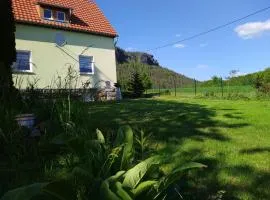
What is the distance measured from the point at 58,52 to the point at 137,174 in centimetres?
1970

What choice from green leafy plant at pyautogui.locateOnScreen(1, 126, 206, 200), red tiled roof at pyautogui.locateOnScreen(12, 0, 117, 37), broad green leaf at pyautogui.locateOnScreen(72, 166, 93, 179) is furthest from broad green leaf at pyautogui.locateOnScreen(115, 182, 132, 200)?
red tiled roof at pyautogui.locateOnScreen(12, 0, 117, 37)

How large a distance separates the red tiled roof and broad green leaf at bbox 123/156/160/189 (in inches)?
735

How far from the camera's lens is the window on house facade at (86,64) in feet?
75.0

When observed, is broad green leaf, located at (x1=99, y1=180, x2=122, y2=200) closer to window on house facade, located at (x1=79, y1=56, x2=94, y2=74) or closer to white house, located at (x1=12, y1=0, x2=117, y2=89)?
white house, located at (x1=12, y1=0, x2=117, y2=89)

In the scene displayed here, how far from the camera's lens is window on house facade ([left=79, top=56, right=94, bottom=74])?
2288 centimetres

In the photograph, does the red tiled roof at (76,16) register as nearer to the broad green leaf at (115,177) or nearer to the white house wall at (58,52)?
the white house wall at (58,52)

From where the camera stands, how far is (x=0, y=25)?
24.2 ft

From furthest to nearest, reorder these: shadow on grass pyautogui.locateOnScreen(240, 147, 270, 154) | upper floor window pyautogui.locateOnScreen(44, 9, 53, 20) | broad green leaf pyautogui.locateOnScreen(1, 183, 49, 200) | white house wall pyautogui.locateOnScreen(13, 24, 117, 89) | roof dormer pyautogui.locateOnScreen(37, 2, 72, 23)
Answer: upper floor window pyautogui.locateOnScreen(44, 9, 53, 20) → roof dormer pyautogui.locateOnScreen(37, 2, 72, 23) → white house wall pyautogui.locateOnScreen(13, 24, 117, 89) → shadow on grass pyautogui.locateOnScreen(240, 147, 270, 154) → broad green leaf pyautogui.locateOnScreen(1, 183, 49, 200)

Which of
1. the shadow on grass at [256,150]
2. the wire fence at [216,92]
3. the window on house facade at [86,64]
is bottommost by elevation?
the shadow on grass at [256,150]

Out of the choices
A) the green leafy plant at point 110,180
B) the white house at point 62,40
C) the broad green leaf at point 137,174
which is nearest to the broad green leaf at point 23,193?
the green leafy plant at point 110,180

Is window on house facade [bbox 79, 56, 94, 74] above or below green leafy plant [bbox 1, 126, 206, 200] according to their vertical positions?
above

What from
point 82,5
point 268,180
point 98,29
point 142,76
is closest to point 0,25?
point 268,180

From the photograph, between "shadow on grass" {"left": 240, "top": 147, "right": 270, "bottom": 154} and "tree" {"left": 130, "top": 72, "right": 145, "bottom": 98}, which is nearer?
"shadow on grass" {"left": 240, "top": 147, "right": 270, "bottom": 154}

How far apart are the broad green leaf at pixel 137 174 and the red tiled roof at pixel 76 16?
18.7m
